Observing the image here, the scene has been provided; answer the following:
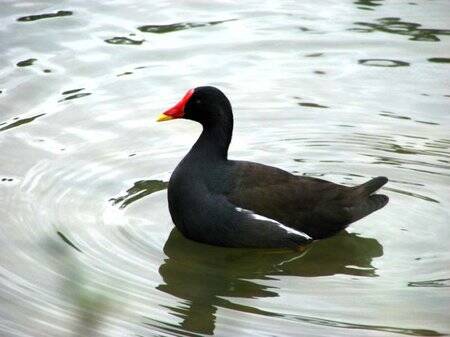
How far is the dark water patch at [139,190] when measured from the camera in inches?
326

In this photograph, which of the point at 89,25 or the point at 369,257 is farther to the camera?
the point at 89,25

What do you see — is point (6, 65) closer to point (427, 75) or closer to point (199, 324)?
point (427, 75)

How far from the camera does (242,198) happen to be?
7.76 m

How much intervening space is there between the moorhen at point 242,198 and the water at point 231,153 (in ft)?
0.51

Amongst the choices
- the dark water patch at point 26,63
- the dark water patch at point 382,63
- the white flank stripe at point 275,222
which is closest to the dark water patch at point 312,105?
the dark water patch at point 382,63

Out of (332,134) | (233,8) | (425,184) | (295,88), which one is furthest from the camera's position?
(233,8)

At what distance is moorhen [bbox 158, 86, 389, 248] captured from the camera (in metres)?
7.72

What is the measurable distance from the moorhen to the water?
0.16 metres

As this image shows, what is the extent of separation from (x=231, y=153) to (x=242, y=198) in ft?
4.87

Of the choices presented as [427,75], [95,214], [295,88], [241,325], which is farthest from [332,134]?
[241,325]

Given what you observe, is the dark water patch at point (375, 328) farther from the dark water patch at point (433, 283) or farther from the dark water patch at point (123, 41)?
the dark water patch at point (123, 41)

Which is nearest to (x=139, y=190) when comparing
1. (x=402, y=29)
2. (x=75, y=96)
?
(x=75, y=96)

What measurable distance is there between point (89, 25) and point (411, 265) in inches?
220

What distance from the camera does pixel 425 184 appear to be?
8672mm
